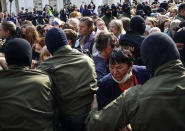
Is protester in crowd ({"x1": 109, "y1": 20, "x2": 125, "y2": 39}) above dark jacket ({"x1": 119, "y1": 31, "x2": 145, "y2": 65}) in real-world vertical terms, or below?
above

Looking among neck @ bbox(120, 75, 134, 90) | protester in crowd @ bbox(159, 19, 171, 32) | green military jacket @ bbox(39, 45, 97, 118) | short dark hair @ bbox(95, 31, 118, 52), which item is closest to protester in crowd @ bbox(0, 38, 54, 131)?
green military jacket @ bbox(39, 45, 97, 118)

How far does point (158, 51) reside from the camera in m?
1.85

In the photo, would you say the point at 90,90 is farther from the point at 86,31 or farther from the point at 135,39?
the point at 86,31

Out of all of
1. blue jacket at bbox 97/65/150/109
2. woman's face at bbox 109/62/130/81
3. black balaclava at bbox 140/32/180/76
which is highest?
black balaclava at bbox 140/32/180/76

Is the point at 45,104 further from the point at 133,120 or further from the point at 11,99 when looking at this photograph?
the point at 133,120

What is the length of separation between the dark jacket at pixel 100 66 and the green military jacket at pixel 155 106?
1399 mm

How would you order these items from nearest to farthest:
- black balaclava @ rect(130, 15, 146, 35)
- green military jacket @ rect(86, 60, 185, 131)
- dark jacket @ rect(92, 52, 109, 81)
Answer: green military jacket @ rect(86, 60, 185, 131), dark jacket @ rect(92, 52, 109, 81), black balaclava @ rect(130, 15, 146, 35)

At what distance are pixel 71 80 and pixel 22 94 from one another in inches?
21.6

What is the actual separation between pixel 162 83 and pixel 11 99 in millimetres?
1361

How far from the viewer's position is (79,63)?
269 centimetres

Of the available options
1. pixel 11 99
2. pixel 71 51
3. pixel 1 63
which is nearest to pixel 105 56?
pixel 71 51

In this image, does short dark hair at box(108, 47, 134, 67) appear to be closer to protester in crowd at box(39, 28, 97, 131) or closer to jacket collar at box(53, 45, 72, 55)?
protester in crowd at box(39, 28, 97, 131)

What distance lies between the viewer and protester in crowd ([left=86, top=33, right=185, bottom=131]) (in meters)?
1.70

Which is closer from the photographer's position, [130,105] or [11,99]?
[130,105]
